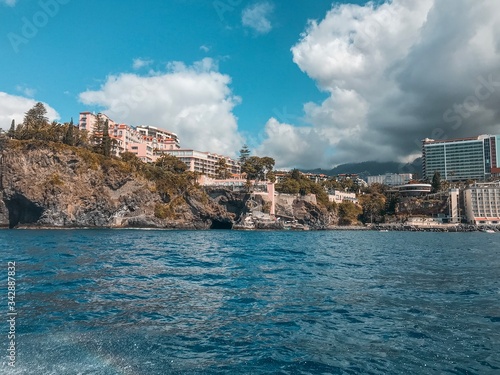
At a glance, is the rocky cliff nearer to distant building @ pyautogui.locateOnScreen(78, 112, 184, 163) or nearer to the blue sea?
distant building @ pyautogui.locateOnScreen(78, 112, 184, 163)

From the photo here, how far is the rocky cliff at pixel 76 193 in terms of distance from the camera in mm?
83438

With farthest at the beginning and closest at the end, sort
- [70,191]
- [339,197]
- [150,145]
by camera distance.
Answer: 1. [339,197]
2. [150,145]
3. [70,191]

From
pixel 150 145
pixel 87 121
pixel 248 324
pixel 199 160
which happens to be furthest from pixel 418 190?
pixel 248 324

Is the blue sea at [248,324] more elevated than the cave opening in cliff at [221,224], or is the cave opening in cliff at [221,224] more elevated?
the cave opening in cliff at [221,224]

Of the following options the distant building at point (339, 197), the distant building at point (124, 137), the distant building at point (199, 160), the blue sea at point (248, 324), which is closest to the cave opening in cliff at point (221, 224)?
the distant building at point (199, 160)

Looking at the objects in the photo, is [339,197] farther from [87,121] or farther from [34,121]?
[34,121]

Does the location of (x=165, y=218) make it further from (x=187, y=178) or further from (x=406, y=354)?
(x=406, y=354)

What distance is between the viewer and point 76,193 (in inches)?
3428

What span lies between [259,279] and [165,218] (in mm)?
83126

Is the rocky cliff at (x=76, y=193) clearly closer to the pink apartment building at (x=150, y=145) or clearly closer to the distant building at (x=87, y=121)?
the pink apartment building at (x=150, y=145)

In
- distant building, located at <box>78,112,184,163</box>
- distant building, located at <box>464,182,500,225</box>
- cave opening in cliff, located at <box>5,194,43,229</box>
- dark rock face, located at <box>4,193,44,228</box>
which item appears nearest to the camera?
dark rock face, located at <box>4,193,44,228</box>

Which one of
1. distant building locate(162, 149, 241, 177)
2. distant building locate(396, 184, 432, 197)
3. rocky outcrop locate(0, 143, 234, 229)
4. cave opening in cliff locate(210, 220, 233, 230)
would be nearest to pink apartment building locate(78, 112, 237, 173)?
distant building locate(162, 149, 241, 177)

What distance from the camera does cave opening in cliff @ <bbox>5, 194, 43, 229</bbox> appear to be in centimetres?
8381

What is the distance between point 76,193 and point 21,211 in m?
13.2
